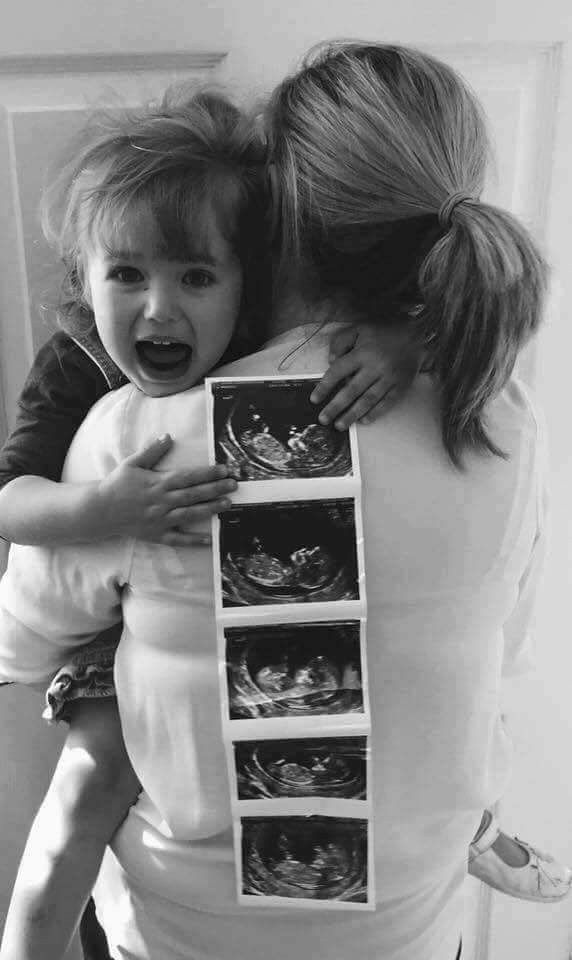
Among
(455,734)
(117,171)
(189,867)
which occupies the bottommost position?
(189,867)

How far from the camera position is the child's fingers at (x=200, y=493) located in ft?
2.13

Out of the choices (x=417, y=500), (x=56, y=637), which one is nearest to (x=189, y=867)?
(x=56, y=637)

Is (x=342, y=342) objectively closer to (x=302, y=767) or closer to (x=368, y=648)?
(x=368, y=648)

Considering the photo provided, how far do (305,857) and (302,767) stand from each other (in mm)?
91

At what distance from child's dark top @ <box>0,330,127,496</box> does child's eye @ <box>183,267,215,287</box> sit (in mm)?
140

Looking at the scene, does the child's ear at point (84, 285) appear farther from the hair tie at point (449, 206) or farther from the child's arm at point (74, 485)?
the hair tie at point (449, 206)

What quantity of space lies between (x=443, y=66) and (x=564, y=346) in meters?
0.53

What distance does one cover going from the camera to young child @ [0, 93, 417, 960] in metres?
0.68

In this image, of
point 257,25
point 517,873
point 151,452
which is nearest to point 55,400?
point 151,452

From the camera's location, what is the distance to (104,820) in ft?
2.69

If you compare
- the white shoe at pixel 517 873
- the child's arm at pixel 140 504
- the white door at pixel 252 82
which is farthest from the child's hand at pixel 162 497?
the white shoe at pixel 517 873

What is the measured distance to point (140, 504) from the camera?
2.17 ft

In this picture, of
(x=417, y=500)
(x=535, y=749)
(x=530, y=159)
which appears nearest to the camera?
(x=417, y=500)

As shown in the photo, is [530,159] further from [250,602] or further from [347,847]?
[347,847]
